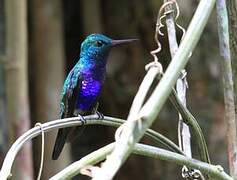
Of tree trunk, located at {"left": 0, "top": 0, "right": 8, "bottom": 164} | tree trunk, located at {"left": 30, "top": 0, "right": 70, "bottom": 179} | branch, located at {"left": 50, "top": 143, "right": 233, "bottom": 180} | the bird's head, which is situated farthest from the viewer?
tree trunk, located at {"left": 30, "top": 0, "right": 70, "bottom": 179}

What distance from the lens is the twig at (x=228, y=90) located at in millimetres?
893

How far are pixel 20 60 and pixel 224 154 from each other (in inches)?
65.6

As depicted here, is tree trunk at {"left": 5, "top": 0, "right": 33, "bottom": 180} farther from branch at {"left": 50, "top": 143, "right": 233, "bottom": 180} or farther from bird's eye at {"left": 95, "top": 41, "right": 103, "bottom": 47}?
branch at {"left": 50, "top": 143, "right": 233, "bottom": 180}

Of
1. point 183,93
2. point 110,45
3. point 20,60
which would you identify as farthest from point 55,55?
point 183,93

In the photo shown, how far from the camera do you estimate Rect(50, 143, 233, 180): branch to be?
74 cm

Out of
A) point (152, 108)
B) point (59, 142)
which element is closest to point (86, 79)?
point (59, 142)

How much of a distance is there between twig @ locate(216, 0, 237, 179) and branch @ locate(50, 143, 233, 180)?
0.11 meters

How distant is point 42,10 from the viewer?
348 cm

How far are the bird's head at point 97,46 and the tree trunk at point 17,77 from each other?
2.63ft

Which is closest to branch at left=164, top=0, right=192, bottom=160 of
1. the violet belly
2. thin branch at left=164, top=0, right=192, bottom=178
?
thin branch at left=164, top=0, right=192, bottom=178

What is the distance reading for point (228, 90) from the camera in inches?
35.5

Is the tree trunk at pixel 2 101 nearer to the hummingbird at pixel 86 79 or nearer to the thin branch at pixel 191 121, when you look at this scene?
the hummingbird at pixel 86 79

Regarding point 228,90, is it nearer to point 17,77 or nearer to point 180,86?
point 180,86

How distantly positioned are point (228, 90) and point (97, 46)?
3.37 feet
